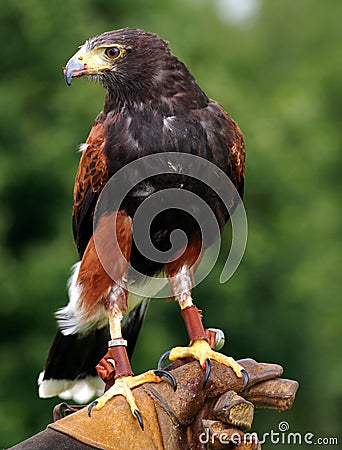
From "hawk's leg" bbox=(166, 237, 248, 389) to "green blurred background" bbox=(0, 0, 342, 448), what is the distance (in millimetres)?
4785

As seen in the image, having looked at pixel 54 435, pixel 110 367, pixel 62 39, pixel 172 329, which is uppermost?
pixel 62 39

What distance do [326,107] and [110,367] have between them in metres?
14.9

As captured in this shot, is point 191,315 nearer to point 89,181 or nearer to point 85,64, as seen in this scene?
point 89,181

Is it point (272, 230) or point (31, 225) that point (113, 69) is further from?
point (272, 230)

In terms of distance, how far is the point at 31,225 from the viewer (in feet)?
33.8

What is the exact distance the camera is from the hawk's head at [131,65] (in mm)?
3830

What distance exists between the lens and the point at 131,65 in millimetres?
3891

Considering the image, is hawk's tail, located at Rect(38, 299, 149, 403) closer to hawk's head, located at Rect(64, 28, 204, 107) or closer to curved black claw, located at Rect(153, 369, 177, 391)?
curved black claw, located at Rect(153, 369, 177, 391)

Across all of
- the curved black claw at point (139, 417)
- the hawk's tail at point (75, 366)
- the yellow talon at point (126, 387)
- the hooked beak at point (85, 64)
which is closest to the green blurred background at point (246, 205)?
the hawk's tail at point (75, 366)

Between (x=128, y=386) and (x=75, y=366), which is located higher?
(x=75, y=366)

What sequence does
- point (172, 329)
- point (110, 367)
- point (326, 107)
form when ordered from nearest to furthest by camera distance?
1. point (110, 367)
2. point (172, 329)
3. point (326, 107)

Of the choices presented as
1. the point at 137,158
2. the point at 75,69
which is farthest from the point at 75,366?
the point at 75,69

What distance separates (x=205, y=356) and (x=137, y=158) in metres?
0.92

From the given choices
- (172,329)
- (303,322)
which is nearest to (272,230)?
(303,322)
